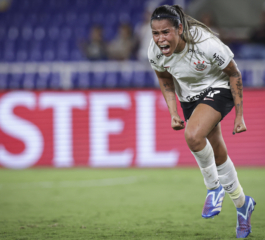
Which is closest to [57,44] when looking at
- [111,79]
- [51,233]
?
[111,79]

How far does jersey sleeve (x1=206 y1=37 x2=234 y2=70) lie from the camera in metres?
3.91

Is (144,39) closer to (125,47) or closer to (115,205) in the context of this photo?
(125,47)

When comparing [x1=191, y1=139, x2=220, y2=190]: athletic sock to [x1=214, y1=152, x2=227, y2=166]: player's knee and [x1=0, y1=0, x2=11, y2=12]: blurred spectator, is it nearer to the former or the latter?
[x1=214, y1=152, x2=227, y2=166]: player's knee

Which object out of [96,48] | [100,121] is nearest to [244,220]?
[100,121]

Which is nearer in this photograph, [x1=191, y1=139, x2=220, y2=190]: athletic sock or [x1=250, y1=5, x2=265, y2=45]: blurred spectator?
[x1=191, y1=139, x2=220, y2=190]: athletic sock

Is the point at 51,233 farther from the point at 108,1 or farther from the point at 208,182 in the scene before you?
the point at 108,1

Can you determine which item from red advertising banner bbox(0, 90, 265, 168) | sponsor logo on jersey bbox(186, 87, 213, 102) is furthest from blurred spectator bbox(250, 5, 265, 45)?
sponsor logo on jersey bbox(186, 87, 213, 102)

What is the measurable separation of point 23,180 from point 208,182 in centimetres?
509

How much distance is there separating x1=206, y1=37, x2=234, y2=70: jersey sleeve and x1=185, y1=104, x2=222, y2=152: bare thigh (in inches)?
16.1

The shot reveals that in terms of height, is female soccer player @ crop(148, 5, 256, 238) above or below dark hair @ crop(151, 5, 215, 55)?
below

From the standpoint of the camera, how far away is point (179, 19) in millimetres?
3863

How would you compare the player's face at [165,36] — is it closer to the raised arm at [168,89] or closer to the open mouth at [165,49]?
the open mouth at [165,49]

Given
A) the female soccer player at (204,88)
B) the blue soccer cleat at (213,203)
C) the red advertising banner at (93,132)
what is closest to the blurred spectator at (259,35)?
the red advertising banner at (93,132)

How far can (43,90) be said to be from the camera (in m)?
9.88
